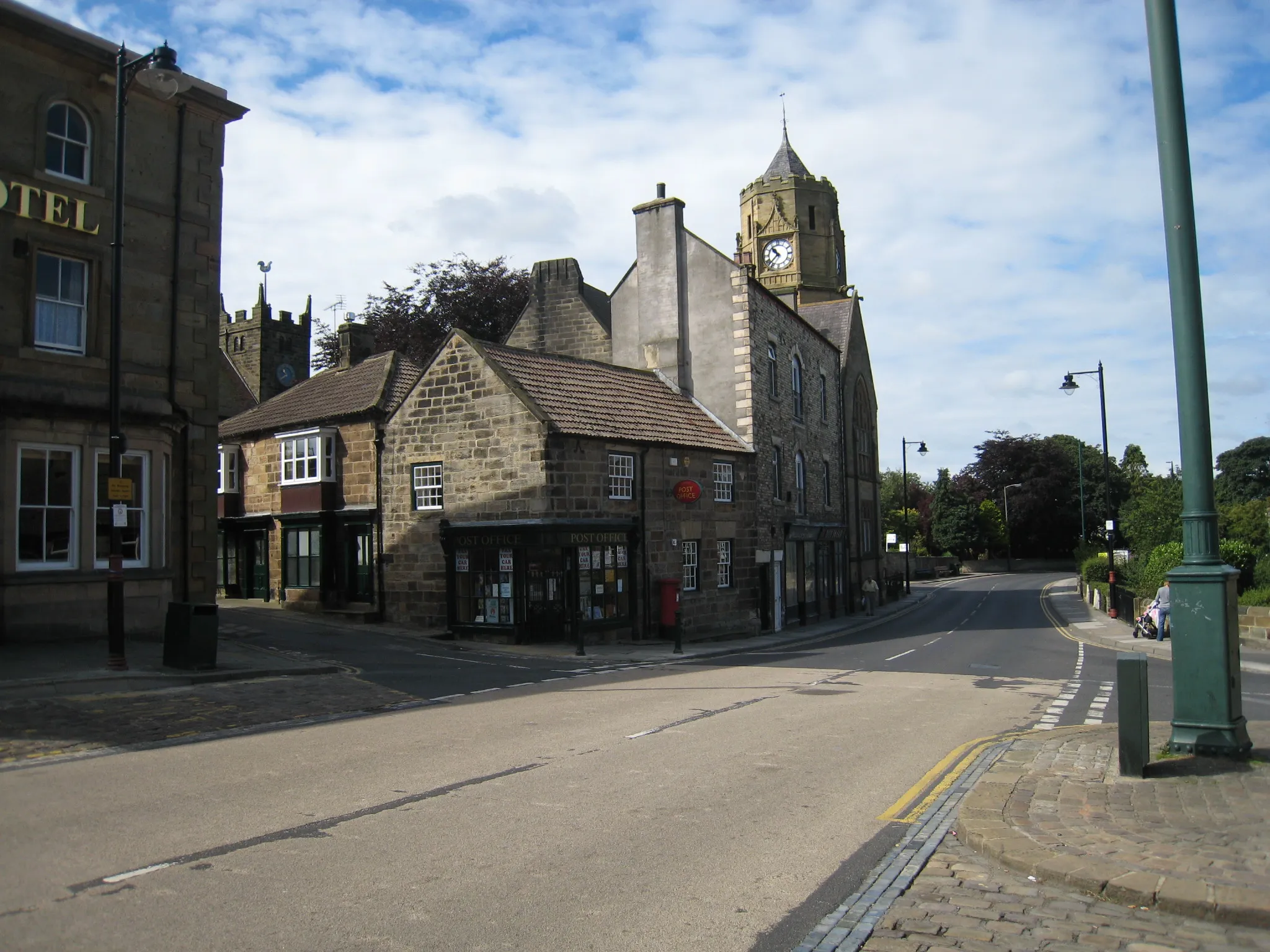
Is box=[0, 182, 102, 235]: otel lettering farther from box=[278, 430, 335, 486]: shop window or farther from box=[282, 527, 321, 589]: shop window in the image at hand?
box=[282, 527, 321, 589]: shop window

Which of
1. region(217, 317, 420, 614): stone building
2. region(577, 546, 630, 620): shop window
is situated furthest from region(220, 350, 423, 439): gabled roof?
region(577, 546, 630, 620): shop window

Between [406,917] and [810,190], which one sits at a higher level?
[810,190]

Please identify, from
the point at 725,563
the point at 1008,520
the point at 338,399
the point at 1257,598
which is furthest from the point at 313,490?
the point at 1008,520

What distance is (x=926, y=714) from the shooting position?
12.7m

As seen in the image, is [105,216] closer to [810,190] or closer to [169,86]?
[169,86]

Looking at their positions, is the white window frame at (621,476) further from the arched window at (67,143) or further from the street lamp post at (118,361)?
the arched window at (67,143)

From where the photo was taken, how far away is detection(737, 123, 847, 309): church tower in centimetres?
6744

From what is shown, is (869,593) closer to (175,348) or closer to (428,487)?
(428,487)

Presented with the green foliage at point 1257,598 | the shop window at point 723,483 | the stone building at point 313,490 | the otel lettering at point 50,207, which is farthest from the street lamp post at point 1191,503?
the stone building at point 313,490

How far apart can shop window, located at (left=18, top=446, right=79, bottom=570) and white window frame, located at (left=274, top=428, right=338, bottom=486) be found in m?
11.8

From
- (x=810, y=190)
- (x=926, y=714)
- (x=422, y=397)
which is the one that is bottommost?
(x=926, y=714)

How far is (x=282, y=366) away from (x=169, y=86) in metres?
59.4

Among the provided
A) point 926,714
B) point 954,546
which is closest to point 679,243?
point 926,714

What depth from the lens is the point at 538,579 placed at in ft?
76.4
